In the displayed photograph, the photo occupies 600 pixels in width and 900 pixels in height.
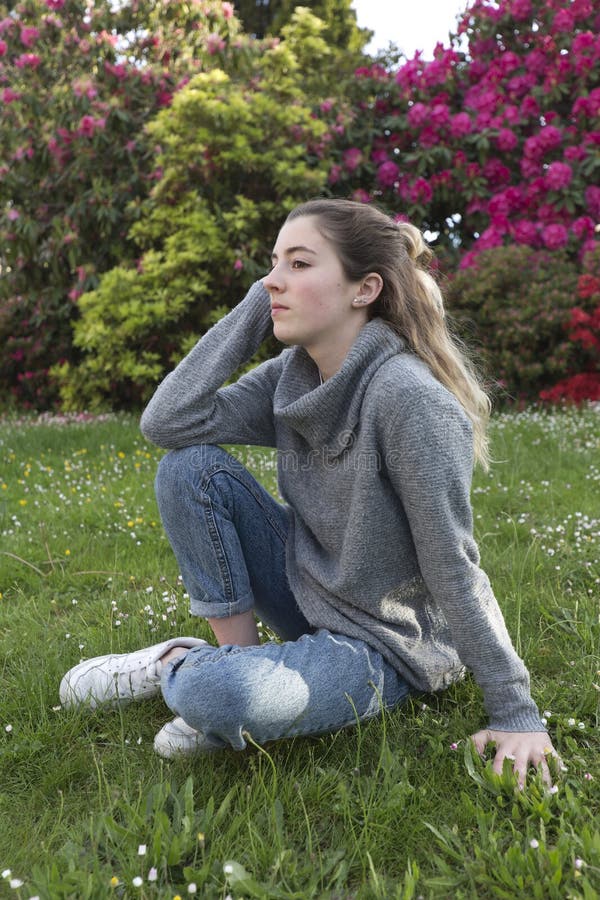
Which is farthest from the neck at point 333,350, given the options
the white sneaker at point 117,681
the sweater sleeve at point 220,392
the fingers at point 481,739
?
the fingers at point 481,739

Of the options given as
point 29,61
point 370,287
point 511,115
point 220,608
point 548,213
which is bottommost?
point 220,608

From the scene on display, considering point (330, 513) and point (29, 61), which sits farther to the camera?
point (29, 61)

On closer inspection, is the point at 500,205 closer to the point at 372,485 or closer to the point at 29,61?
the point at 29,61

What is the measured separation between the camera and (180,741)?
205cm

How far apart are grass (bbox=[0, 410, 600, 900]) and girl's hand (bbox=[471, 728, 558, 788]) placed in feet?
0.16

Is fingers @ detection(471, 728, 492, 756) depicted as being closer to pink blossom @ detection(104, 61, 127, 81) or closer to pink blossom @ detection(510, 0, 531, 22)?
pink blossom @ detection(104, 61, 127, 81)

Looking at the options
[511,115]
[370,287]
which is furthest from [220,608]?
[511,115]

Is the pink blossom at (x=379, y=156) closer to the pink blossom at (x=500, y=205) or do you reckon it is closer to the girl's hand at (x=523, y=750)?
the pink blossom at (x=500, y=205)

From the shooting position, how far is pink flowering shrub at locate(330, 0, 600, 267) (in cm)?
760

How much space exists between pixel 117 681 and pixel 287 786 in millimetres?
656

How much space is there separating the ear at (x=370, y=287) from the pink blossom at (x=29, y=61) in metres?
7.29

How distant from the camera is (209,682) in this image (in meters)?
1.83

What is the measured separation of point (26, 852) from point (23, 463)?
3.79 metres

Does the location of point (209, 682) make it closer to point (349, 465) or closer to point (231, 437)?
point (349, 465)
